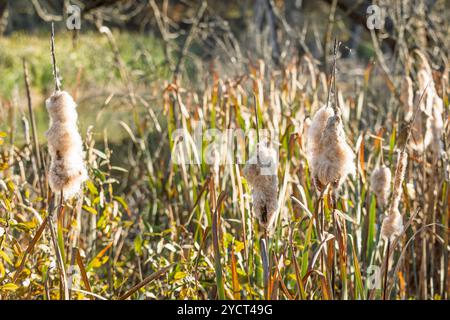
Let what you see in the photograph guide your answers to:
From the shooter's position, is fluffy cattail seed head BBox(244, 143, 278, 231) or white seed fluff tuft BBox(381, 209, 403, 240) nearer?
fluffy cattail seed head BBox(244, 143, 278, 231)

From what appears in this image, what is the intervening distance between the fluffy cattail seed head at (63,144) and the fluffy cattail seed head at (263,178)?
25 centimetres

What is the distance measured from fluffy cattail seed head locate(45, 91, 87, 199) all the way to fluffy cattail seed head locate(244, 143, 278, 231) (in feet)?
0.82

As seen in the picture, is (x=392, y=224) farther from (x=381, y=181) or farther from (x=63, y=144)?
(x=63, y=144)

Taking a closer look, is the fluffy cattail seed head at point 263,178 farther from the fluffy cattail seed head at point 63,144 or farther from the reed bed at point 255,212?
the fluffy cattail seed head at point 63,144

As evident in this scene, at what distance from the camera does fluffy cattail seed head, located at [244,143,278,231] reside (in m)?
0.98

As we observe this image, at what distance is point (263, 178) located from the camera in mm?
982

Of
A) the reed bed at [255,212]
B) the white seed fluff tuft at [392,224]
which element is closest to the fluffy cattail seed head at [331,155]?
the reed bed at [255,212]

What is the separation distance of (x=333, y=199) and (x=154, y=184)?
110 centimetres
